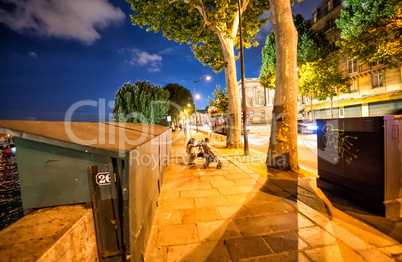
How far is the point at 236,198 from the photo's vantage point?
156 inches

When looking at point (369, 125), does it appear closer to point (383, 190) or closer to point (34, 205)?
point (383, 190)

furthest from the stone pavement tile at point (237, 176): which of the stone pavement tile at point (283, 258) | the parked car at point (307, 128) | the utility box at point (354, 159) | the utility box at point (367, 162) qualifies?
the parked car at point (307, 128)

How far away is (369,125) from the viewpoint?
2.95 metres

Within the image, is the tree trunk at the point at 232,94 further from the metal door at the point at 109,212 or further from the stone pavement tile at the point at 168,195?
the metal door at the point at 109,212

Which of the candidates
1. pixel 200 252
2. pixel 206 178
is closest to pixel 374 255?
pixel 200 252

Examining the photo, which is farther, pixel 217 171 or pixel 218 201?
pixel 217 171

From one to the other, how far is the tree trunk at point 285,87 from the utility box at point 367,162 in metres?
1.67

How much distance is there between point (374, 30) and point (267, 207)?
61.1ft

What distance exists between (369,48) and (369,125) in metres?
18.7

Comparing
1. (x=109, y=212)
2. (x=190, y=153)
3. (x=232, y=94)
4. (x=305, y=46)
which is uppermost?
(x=305, y=46)

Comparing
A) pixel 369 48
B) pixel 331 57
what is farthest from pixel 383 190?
pixel 331 57

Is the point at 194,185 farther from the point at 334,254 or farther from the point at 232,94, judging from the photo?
the point at 232,94

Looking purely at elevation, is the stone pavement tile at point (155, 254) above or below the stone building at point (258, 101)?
below

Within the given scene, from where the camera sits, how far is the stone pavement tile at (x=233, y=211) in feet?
10.5
